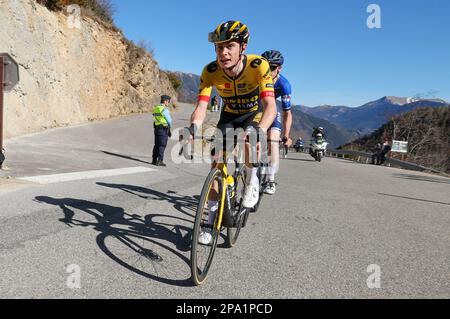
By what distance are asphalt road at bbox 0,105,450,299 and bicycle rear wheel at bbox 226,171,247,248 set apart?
11cm

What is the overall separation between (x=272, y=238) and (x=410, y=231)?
2.18 m

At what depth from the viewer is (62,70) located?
703 inches

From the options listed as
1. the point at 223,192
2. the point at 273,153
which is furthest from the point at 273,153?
the point at 223,192

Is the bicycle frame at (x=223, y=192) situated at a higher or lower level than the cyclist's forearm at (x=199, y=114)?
lower

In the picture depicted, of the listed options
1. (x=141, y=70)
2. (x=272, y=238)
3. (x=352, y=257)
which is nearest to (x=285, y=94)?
(x=272, y=238)

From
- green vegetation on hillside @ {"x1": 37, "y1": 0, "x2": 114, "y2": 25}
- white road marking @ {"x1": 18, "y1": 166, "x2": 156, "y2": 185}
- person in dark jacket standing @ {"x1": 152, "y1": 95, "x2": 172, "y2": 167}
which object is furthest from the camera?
green vegetation on hillside @ {"x1": 37, "y1": 0, "x2": 114, "y2": 25}

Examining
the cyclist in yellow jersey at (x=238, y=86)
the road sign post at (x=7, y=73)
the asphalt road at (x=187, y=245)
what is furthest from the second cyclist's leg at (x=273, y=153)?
the road sign post at (x=7, y=73)

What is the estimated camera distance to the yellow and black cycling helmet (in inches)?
140

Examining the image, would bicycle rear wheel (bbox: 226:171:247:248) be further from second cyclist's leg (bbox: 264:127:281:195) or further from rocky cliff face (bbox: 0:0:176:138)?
rocky cliff face (bbox: 0:0:176:138)

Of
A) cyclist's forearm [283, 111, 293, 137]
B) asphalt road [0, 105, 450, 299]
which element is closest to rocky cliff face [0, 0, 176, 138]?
asphalt road [0, 105, 450, 299]

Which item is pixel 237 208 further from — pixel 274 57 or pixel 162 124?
pixel 162 124

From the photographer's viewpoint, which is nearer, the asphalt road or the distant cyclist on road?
the asphalt road

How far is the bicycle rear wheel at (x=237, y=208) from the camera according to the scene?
3.79m

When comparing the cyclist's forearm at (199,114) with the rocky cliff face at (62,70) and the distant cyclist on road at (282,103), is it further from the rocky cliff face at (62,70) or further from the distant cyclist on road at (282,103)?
the rocky cliff face at (62,70)
